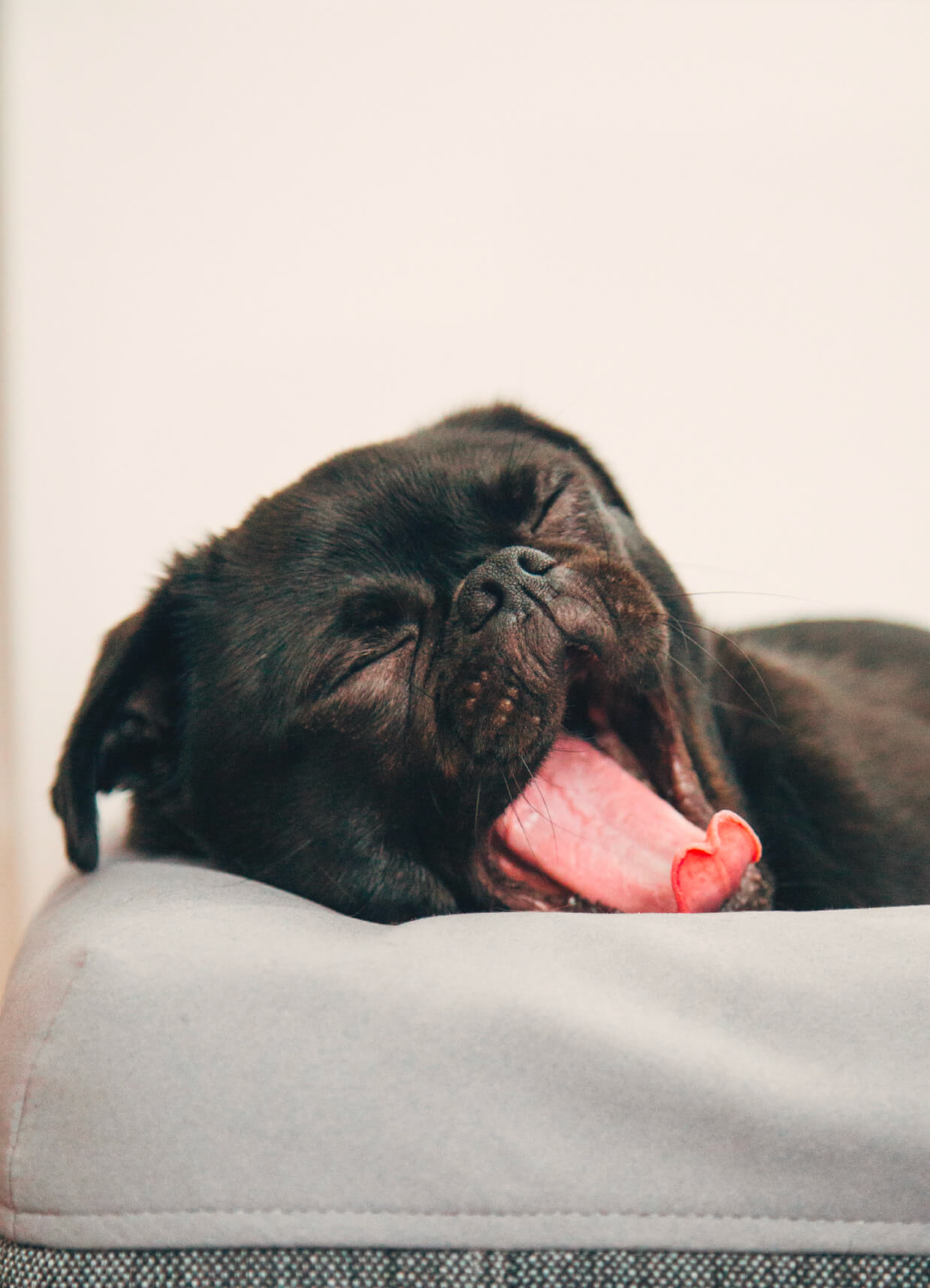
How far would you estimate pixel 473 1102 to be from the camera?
2.57 feet

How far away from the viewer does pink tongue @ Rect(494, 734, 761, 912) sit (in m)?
1.32

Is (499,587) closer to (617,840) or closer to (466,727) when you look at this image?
(466,727)

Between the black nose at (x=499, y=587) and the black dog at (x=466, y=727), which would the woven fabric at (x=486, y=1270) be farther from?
the black nose at (x=499, y=587)

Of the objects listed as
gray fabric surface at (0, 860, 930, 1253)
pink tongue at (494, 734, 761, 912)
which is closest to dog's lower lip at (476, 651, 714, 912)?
pink tongue at (494, 734, 761, 912)

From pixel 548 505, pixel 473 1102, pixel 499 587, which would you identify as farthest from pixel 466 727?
pixel 473 1102

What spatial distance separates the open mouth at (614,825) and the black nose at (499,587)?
187mm

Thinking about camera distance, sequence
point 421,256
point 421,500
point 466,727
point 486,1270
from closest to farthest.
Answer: point 486,1270, point 466,727, point 421,500, point 421,256

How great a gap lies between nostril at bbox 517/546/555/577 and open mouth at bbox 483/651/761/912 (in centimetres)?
17

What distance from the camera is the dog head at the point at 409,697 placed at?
1.37 m

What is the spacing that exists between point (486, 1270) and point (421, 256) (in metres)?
2.68

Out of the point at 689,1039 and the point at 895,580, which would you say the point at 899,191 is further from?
the point at 689,1039

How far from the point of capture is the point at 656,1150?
2.54 feet

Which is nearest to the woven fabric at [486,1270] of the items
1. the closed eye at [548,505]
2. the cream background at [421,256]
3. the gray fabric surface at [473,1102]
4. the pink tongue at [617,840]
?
the gray fabric surface at [473,1102]

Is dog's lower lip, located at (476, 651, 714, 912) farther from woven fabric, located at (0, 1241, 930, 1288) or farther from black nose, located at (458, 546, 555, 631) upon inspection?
woven fabric, located at (0, 1241, 930, 1288)
